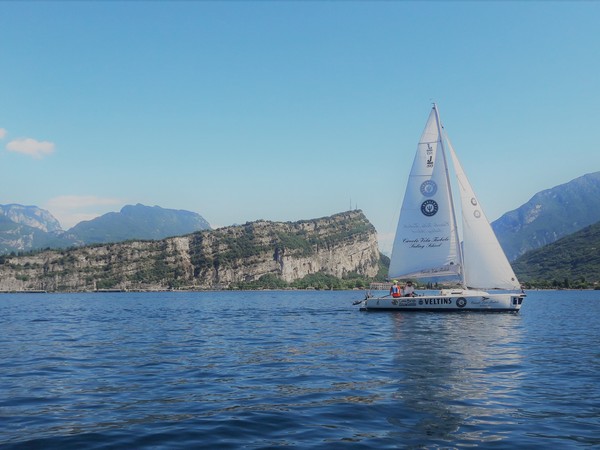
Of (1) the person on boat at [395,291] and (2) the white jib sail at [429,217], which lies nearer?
(2) the white jib sail at [429,217]

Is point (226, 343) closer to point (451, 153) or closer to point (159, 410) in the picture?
point (159, 410)

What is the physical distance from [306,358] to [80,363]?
Result: 9811 mm

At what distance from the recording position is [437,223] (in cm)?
4962

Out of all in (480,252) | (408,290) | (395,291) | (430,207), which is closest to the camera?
(480,252)

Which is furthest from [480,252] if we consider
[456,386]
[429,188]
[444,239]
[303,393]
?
[303,393]

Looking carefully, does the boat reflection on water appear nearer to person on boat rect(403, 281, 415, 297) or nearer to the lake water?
the lake water

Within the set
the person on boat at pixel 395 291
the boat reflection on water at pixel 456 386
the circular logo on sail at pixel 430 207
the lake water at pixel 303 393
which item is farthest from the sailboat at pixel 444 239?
the lake water at pixel 303 393

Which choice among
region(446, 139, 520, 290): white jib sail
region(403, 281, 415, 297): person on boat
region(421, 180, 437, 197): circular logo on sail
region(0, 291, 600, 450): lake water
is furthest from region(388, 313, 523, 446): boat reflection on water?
region(403, 281, 415, 297): person on boat

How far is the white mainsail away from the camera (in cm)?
4859

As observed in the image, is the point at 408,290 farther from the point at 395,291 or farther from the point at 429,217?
the point at 429,217

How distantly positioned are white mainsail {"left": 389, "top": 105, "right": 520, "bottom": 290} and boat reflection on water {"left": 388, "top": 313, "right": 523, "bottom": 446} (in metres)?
16.0

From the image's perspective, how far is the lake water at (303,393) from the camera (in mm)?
11445

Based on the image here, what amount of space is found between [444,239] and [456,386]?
34024mm

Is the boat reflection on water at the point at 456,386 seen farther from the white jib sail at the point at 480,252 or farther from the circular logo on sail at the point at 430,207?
the circular logo on sail at the point at 430,207
